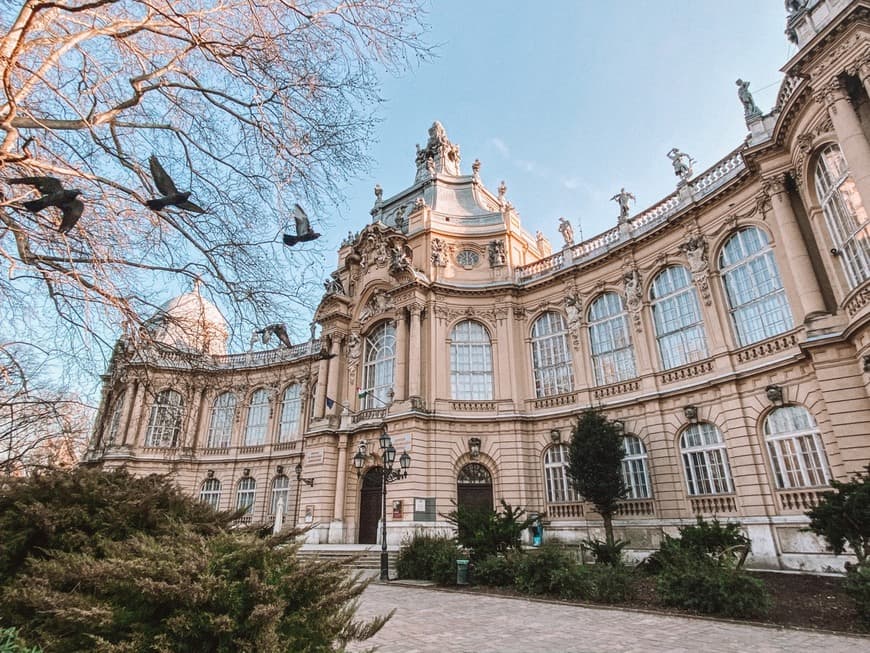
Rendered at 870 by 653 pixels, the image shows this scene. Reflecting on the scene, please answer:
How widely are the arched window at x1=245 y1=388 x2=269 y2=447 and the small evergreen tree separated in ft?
73.7

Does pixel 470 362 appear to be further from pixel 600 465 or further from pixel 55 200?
pixel 55 200

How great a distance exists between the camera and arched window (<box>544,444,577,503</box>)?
65.6 ft

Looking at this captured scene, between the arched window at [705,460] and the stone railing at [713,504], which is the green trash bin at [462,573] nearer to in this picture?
the stone railing at [713,504]

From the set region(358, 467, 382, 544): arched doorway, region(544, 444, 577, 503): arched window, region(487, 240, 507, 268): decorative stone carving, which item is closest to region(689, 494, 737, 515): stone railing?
region(544, 444, 577, 503): arched window

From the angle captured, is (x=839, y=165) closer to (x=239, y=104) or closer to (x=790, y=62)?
(x=790, y=62)

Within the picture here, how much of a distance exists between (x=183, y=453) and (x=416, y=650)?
29.9 metres

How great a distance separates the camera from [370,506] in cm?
2308

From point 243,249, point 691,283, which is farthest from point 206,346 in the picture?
point 691,283

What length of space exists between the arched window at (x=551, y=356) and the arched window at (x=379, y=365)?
7175mm

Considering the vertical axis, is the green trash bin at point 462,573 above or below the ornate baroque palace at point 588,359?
below

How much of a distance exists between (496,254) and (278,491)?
1960cm

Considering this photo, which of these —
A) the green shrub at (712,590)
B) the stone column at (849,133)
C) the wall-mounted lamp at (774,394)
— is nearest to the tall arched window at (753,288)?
the wall-mounted lamp at (774,394)

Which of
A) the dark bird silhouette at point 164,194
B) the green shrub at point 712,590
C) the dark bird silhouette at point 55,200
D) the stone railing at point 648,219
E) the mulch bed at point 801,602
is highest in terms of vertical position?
the stone railing at point 648,219

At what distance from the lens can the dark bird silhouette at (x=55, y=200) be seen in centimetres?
515
